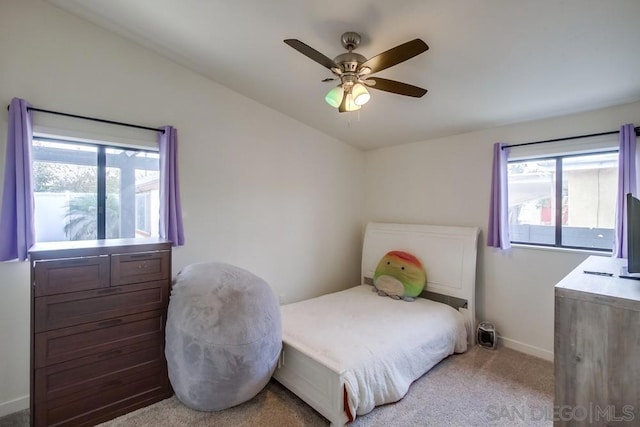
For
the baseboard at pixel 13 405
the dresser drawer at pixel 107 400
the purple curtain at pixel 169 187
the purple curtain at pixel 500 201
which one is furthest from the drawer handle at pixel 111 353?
the purple curtain at pixel 500 201

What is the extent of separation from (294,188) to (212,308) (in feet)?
6.94

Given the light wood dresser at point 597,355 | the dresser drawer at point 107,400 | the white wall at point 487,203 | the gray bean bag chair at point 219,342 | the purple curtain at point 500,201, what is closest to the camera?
the light wood dresser at point 597,355

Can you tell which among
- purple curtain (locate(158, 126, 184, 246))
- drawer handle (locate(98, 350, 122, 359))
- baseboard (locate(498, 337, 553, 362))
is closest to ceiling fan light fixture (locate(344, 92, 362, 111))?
purple curtain (locate(158, 126, 184, 246))

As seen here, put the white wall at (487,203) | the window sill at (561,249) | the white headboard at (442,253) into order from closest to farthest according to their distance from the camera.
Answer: the window sill at (561,249) → the white wall at (487,203) → the white headboard at (442,253)

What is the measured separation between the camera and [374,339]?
7.96 ft

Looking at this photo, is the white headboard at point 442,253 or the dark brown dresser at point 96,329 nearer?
the dark brown dresser at point 96,329

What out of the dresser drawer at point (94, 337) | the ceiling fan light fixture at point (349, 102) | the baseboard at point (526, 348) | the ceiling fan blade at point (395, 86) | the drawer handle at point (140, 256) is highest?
the ceiling fan blade at point (395, 86)

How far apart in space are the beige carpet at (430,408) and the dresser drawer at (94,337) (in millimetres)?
541

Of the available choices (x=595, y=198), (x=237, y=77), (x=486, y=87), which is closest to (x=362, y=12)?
(x=486, y=87)

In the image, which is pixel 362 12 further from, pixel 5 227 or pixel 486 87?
pixel 5 227

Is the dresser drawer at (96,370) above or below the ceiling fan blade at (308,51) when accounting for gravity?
below

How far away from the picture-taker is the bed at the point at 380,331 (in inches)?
81.8

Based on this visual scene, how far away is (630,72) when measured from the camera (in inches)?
84.9

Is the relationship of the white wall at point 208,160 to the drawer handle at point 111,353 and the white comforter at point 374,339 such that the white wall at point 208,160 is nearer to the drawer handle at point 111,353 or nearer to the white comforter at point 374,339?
the drawer handle at point 111,353
